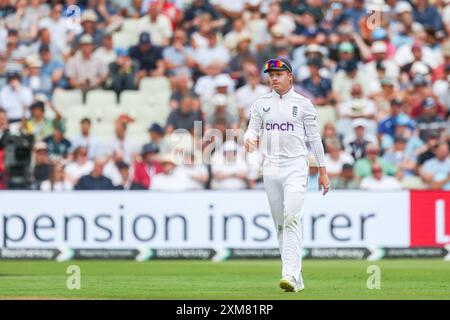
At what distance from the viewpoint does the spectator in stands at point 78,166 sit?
870 inches

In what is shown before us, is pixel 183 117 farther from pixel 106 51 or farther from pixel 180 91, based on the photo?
pixel 106 51

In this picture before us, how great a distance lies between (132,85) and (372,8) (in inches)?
206

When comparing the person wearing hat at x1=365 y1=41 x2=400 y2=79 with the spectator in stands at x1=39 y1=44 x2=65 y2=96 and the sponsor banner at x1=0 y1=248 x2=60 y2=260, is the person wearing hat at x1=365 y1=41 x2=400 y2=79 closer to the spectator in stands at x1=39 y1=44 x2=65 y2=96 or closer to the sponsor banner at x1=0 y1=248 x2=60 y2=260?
the spectator in stands at x1=39 y1=44 x2=65 y2=96

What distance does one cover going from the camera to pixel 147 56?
83.6 feet

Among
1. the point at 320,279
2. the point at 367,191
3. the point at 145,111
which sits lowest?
the point at 320,279

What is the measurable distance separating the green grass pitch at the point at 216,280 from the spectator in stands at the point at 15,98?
4.96 m

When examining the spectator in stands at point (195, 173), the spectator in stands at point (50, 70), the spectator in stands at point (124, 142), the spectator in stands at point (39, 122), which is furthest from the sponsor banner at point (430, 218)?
the spectator in stands at point (50, 70)

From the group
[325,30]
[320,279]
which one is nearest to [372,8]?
[325,30]

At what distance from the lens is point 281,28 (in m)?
25.6

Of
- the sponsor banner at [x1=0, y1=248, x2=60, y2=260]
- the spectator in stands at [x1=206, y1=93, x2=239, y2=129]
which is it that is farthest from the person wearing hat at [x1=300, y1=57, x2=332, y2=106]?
the sponsor banner at [x1=0, y1=248, x2=60, y2=260]

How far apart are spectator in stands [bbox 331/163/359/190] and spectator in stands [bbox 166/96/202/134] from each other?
296 centimetres

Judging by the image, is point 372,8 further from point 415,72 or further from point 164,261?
point 164,261

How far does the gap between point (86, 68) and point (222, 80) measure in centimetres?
273

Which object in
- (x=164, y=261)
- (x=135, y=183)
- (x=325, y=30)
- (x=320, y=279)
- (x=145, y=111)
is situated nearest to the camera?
(x=320, y=279)
